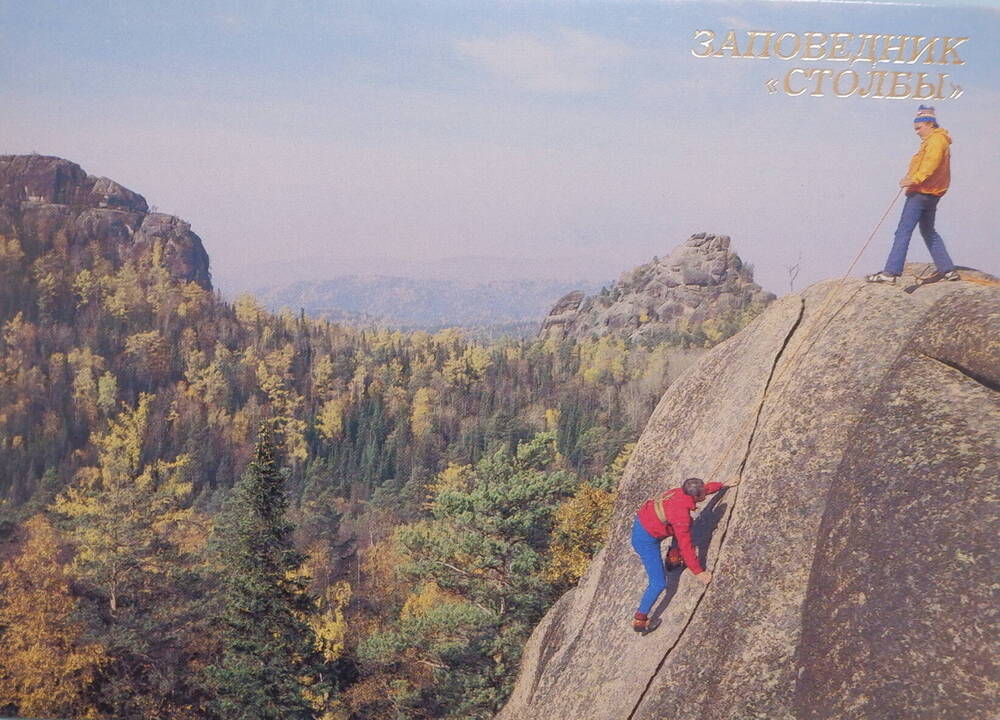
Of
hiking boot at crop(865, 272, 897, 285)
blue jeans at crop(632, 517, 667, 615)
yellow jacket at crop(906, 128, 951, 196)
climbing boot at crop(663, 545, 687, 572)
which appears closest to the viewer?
blue jeans at crop(632, 517, 667, 615)

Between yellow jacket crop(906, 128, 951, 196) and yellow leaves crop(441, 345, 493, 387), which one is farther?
yellow leaves crop(441, 345, 493, 387)

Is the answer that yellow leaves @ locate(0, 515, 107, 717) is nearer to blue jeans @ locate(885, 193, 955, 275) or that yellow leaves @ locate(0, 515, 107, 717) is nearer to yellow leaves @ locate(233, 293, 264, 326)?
yellow leaves @ locate(233, 293, 264, 326)

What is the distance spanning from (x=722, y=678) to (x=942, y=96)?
5321 mm

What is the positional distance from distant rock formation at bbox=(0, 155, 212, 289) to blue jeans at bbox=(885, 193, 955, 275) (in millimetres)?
6585

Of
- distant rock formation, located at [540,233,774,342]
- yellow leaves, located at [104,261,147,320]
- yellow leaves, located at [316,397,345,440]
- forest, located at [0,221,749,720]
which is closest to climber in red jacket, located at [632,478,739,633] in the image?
forest, located at [0,221,749,720]

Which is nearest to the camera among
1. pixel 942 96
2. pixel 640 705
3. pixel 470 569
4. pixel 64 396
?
pixel 640 705

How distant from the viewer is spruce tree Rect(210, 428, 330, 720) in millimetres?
8391

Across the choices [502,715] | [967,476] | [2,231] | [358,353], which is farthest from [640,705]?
[2,231]

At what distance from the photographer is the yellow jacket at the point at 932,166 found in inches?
263

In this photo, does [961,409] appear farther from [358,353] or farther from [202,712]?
[202,712]

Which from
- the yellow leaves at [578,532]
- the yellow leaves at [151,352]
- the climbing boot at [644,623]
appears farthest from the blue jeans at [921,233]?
the yellow leaves at [151,352]

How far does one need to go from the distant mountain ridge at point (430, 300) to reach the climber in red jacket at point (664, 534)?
3512 mm

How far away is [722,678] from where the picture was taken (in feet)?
17.3

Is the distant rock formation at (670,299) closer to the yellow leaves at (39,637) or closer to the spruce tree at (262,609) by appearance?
the spruce tree at (262,609)
